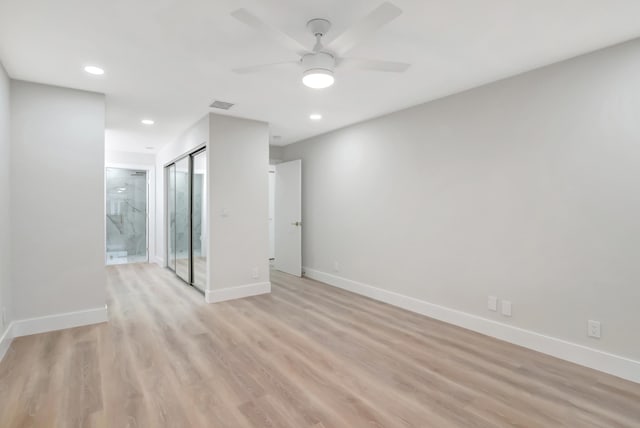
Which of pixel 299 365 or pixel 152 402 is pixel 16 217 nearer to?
pixel 152 402

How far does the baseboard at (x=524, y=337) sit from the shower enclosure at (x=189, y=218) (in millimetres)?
2579

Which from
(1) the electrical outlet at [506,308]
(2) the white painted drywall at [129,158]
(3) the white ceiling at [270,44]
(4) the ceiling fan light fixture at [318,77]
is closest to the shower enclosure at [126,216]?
(2) the white painted drywall at [129,158]

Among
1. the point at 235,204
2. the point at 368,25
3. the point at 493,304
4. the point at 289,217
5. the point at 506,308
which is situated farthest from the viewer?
the point at 289,217

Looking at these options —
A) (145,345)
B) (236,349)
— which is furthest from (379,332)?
(145,345)

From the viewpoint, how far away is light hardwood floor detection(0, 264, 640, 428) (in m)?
1.97

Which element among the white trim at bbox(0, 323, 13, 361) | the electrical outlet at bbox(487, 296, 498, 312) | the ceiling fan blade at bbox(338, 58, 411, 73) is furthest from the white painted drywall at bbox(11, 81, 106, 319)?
the electrical outlet at bbox(487, 296, 498, 312)

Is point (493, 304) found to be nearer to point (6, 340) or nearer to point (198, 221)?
point (198, 221)

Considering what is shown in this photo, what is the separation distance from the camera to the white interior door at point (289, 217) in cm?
584

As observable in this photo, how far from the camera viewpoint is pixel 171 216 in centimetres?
624

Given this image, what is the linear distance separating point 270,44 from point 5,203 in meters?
2.85

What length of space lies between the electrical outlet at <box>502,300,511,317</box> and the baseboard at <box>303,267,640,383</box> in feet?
0.36

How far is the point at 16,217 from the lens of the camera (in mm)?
3162

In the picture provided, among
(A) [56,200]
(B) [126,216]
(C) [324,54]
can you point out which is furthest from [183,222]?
(C) [324,54]

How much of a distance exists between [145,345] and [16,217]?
1.81 metres
